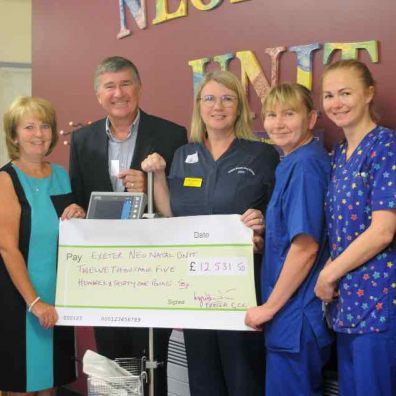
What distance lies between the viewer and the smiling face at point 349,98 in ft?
5.73

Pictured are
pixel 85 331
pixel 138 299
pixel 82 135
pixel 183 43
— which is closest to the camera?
pixel 138 299

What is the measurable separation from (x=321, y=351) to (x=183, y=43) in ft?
5.40

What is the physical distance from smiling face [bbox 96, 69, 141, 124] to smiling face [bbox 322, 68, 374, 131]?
946 millimetres

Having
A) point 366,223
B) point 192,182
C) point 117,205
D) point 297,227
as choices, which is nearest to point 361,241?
point 366,223

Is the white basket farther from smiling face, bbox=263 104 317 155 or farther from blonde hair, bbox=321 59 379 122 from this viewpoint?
blonde hair, bbox=321 59 379 122

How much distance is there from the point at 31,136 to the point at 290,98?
1.05 metres

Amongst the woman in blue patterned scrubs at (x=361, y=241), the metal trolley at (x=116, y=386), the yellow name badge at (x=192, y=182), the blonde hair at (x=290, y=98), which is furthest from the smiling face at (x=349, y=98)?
the metal trolley at (x=116, y=386)

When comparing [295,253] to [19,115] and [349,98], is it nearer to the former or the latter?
[349,98]

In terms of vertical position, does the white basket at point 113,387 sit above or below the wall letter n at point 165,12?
below

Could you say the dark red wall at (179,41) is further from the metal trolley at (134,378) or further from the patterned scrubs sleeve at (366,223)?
the metal trolley at (134,378)

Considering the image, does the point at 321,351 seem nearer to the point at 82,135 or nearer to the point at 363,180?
the point at 363,180

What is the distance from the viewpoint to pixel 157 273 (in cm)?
214

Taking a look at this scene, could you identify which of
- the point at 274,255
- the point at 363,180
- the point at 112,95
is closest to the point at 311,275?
the point at 274,255

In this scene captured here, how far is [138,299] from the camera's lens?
2.16m
